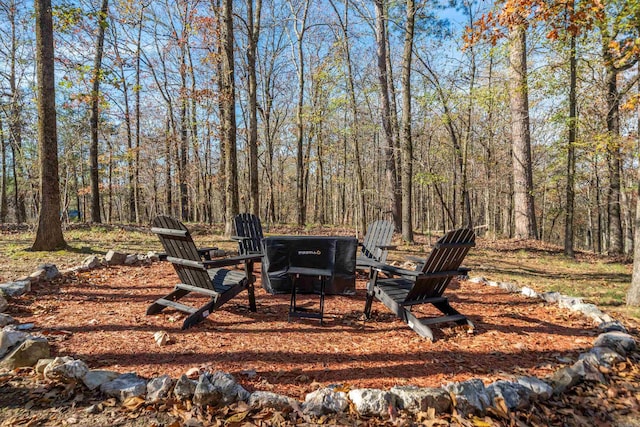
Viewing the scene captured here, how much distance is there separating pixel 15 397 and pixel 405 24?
9279 mm

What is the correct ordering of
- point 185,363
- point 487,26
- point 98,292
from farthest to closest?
point 487,26 → point 98,292 → point 185,363

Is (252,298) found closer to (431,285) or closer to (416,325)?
(416,325)

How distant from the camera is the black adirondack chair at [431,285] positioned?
3.09 meters

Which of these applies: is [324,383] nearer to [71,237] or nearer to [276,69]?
[71,237]

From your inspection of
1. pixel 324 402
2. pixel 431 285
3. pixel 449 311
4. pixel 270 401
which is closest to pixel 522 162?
pixel 449 311

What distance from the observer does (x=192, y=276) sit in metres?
3.36

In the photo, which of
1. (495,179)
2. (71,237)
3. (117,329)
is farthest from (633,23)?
(495,179)

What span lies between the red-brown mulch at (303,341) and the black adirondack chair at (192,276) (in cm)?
14

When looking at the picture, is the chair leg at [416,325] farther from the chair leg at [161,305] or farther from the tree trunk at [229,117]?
the tree trunk at [229,117]

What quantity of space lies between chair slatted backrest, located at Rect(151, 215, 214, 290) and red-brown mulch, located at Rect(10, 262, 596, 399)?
16.0 inches

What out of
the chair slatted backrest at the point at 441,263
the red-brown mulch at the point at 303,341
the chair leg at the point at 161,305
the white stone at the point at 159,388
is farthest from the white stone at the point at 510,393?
the chair leg at the point at 161,305

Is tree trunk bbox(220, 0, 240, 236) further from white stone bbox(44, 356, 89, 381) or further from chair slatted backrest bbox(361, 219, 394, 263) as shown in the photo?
white stone bbox(44, 356, 89, 381)

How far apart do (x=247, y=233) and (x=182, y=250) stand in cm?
175

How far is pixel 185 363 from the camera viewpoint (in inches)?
96.0
